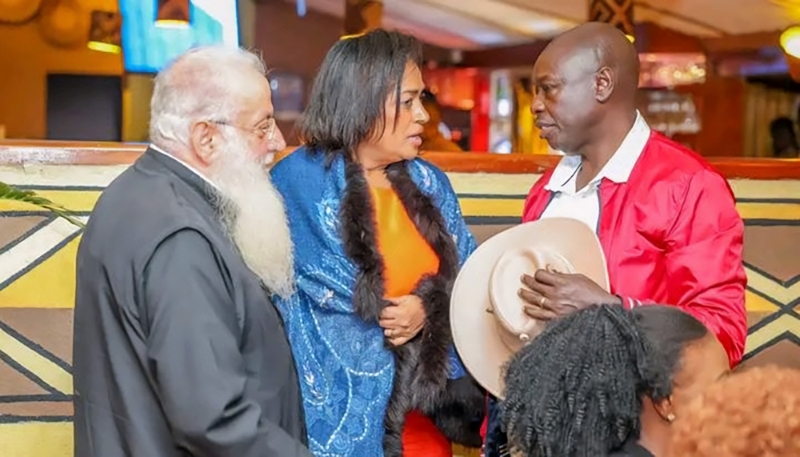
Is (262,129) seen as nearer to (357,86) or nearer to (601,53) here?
(357,86)

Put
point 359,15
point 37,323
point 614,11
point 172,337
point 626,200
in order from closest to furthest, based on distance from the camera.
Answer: point 172,337
point 626,200
point 37,323
point 614,11
point 359,15

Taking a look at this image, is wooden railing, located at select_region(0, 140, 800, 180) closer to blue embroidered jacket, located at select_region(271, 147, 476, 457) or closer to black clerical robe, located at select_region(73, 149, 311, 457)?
blue embroidered jacket, located at select_region(271, 147, 476, 457)

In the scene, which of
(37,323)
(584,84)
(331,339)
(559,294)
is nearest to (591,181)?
(584,84)

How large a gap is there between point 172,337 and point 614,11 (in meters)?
6.60

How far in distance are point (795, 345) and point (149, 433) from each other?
2282 millimetres

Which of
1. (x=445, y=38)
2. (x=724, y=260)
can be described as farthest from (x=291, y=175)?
(x=445, y=38)

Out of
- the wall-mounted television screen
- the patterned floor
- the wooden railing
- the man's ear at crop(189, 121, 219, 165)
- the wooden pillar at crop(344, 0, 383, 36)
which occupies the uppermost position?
the wooden pillar at crop(344, 0, 383, 36)

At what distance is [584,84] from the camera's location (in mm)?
2434

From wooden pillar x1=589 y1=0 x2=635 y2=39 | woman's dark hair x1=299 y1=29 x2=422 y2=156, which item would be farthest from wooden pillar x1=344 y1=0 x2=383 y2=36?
woman's dark hair x1=299 y1=29 x2=422 y2=156

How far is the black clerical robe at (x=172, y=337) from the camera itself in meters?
1.90

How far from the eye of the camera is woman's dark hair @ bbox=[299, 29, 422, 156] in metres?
2.52

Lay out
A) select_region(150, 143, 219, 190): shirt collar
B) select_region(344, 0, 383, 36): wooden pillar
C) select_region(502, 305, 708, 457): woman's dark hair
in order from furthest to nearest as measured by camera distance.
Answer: select_region(344, 0, 383, 36): wooden pillar, select_region(150, 143, 219, 190): shirt collar, select_region(502, 305, 708, 457): woman's dark hair

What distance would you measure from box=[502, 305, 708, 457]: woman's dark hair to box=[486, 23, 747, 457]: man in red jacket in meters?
0.38

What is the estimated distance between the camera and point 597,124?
2.45m
